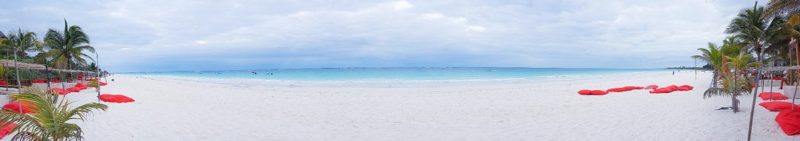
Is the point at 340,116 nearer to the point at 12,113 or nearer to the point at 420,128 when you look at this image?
the point at 420,128

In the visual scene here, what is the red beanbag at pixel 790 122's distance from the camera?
6.74 m

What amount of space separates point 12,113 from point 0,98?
32.7 ft

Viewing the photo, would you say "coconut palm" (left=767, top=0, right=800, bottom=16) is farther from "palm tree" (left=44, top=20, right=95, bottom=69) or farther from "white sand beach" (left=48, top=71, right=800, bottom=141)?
"palm tree" (left=44, top=20, right=95, bottom=69)

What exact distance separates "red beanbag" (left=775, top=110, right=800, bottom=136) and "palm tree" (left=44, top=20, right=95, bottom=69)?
1458 inches

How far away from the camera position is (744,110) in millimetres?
10078

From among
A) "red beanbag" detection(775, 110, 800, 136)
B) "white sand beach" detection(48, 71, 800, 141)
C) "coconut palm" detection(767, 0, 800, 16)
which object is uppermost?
"coconut palm" detection(767, 0, 800, 16)

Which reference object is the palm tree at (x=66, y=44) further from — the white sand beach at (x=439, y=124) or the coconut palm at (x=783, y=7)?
the coconut palm at (x=783, y=7)

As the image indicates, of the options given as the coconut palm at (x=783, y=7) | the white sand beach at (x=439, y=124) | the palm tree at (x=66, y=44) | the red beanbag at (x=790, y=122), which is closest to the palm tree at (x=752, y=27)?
the coconut palm at (x=783, y=7)

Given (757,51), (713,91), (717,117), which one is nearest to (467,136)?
(717,117)

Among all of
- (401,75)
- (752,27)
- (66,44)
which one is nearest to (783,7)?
(752,27)

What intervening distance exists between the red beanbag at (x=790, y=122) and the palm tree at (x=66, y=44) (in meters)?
37.0

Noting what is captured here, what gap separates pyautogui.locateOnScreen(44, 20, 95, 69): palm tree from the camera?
33031mm

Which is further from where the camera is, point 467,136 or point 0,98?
point 0,98

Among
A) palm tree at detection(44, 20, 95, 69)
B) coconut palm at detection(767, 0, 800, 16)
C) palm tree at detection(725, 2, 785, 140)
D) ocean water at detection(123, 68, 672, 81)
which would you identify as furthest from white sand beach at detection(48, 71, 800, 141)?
ocean water at detection(123, 68, 672, 81)
